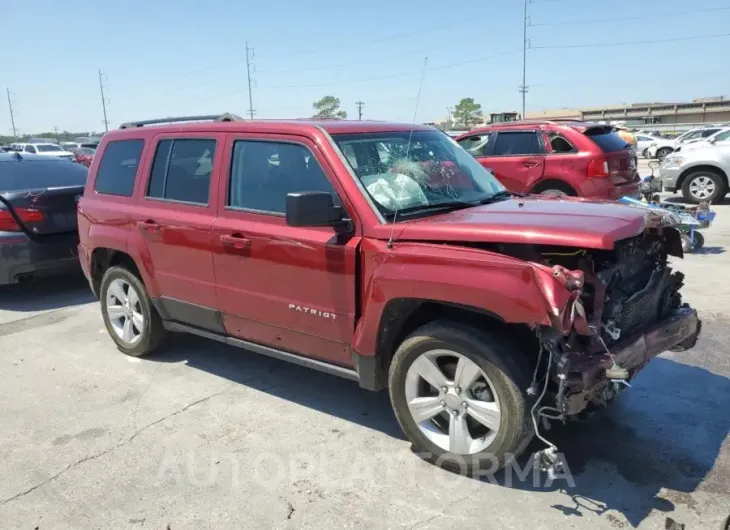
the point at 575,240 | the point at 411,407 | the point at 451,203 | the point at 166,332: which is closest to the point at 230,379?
the point at 166,332

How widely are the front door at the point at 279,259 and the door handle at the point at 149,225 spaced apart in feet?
2.37

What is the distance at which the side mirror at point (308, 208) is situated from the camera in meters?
3.39

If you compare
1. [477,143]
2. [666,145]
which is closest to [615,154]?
[477,143]

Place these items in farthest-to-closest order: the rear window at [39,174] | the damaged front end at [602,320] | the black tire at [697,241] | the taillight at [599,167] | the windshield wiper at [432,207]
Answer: the taillight at [599,167]
the black tire at [697,241]
the rear window at [39,174]
the windshield wiper at [432,207]
the damaged front end at [602,320]

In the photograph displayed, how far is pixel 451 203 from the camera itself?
3.90m

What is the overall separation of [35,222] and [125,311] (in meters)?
2.63

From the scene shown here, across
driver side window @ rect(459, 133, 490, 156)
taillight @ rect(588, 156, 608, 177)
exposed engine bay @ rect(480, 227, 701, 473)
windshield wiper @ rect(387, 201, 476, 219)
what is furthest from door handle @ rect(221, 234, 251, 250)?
driver side window @ rect(459, 133, 490, 156)

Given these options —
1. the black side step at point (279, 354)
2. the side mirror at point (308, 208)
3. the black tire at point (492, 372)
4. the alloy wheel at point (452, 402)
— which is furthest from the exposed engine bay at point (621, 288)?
the black side step at point (279, 354)

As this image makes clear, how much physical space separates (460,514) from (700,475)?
1.34 m

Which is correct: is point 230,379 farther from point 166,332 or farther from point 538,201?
point 538,201

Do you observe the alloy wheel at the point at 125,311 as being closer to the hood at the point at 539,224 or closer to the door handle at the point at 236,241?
the door handle at the point at 236,241

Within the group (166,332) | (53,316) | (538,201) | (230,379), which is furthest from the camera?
(53,316)

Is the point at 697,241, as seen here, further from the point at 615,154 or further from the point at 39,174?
the point at 39,174

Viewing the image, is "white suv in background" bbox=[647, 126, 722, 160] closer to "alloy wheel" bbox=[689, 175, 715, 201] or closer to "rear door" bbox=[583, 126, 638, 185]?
"alloy wheel" bbox=[689, 175, 715, 201]
